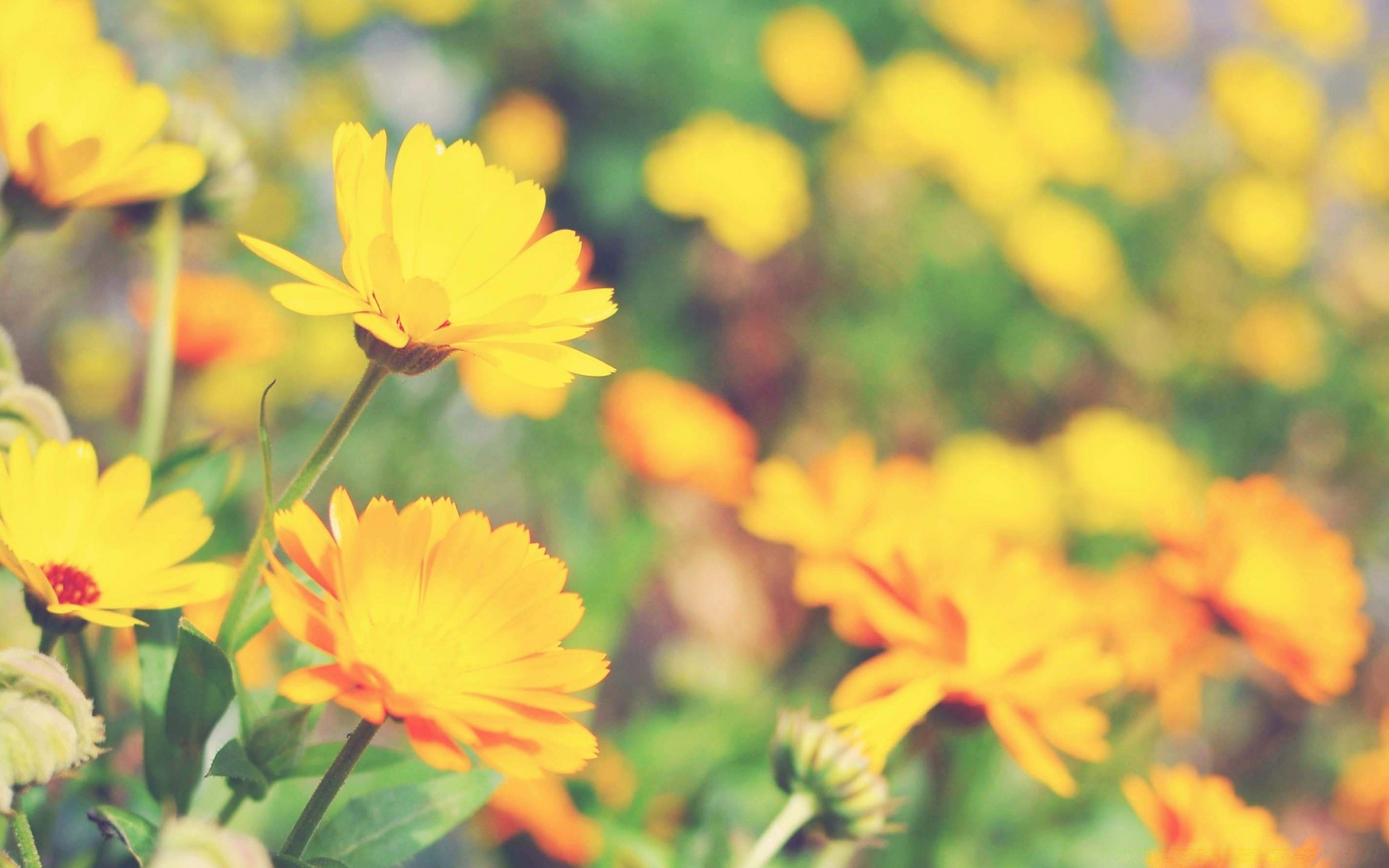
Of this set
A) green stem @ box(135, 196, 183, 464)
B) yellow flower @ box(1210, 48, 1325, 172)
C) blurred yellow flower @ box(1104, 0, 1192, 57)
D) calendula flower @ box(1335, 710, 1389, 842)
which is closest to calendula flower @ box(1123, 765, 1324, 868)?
calendula flower @ box(1335, 710, 1389, 842)

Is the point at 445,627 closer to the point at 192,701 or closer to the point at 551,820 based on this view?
the point at 192,701

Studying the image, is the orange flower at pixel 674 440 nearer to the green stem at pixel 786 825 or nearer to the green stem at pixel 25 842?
the green stem at pixel 786 825

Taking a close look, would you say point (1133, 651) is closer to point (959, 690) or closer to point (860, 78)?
point (959, 690)

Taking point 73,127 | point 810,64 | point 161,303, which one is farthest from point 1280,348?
point 73,127

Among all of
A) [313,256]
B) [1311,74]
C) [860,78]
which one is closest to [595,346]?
[313,256]

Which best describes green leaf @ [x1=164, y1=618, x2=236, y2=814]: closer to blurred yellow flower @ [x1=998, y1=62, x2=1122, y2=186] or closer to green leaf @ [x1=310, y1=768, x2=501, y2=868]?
green leaf @ [x1=310, y1=768, x2=501, y2=868]

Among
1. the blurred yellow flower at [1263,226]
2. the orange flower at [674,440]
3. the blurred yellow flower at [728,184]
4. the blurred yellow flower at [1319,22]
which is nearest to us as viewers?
the orange flower at [674,440]

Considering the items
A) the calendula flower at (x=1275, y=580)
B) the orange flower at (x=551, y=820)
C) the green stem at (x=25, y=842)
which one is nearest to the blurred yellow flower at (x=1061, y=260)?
the calendula flower at (x=1275, y=580)
